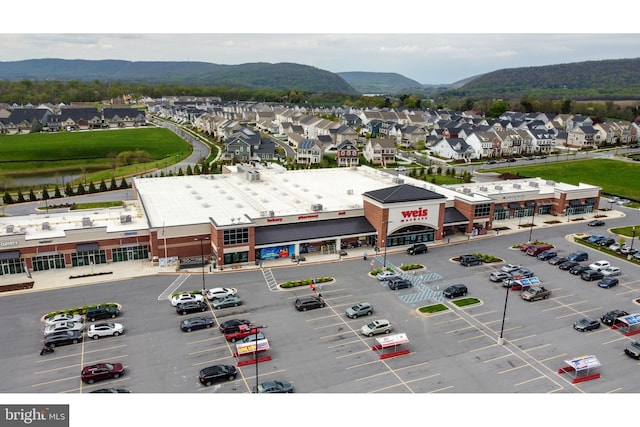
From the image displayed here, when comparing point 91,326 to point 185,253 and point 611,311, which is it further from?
point 611,311

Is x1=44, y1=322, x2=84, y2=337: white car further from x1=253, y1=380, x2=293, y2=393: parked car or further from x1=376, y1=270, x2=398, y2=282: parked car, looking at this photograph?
x1=376, y1=270, x2=398, y2=282: parked car

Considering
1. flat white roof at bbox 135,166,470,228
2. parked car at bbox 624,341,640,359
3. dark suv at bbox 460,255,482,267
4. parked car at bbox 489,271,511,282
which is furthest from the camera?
flat white roof at bbox 135,166,470,228

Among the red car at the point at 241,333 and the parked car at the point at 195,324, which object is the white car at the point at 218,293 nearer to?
the parked car at the point at 195,324

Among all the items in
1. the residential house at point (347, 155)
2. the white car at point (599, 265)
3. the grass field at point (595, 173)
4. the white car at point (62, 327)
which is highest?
the residential house at point (347, 155)

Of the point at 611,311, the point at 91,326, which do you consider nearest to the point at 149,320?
the point at 91,326

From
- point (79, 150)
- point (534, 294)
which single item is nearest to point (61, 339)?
point (534, 294)

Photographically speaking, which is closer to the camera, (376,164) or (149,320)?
(149,320)

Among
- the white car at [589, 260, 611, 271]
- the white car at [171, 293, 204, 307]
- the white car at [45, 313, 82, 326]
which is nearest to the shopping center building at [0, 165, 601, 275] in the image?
the white car at [171, 293, 204, 307]

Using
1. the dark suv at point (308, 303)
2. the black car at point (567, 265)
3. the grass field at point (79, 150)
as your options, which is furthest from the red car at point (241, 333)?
the grass field at point (79, 150)
